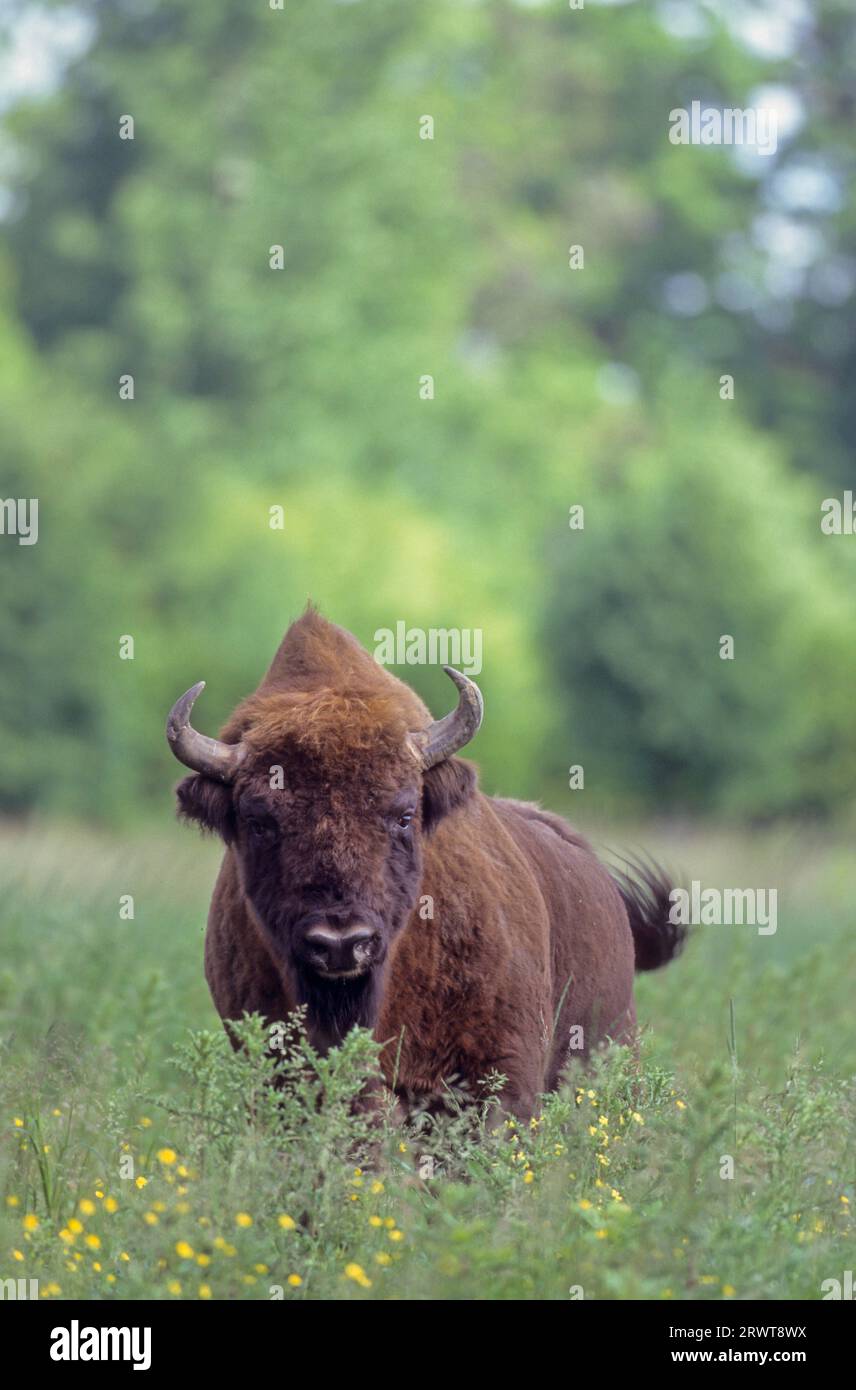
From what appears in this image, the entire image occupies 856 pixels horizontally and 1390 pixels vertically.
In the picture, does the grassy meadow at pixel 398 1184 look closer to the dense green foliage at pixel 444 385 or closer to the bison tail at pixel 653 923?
the bison tail at pixel 653 923

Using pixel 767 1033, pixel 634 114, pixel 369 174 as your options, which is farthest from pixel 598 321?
pixel 767 1033

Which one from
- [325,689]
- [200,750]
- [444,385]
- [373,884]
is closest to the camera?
[373,884]

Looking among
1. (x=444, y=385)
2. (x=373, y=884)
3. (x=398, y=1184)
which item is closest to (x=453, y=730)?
(x=373, y=884)

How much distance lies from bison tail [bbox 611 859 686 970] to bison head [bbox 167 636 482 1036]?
2.13m

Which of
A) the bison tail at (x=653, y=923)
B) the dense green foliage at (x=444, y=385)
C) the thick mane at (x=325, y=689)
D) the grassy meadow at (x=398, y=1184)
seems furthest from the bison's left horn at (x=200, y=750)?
the dense green foliage at (x=444, y=385)

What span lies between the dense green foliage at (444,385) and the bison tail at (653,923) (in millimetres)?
Result: 21265

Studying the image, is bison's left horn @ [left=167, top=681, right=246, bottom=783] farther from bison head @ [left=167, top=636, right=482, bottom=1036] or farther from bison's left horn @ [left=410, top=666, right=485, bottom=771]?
bison's left horn @ [left=410, top=666, right=485, bottom=771]

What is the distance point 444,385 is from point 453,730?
120ft

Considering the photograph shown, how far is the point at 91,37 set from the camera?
47562 mm

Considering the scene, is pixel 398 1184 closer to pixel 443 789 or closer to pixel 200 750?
pixel 443 789

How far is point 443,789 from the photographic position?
7.91m

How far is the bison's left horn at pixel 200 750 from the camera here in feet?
25.1
